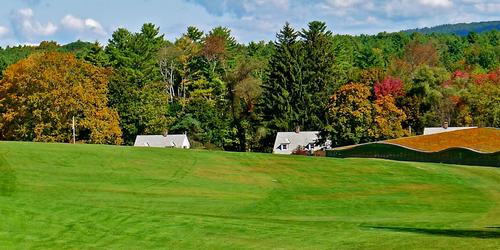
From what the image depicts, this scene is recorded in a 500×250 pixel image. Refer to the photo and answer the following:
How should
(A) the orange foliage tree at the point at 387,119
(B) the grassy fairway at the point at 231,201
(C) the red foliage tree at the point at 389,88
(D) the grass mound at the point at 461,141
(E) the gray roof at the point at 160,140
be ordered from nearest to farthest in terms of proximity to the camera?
(B) the grassy fairway at the point at 231,201, (D) the grass mound at the point at 461,141, (A) the orange foliage tree at the point at 387,119, (C) the red foliage tree at the point at 389,88, (E) the gray roof at the point at 160,140

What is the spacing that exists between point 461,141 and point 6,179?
5553 centimetres

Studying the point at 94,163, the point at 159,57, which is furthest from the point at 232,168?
the point at 159,57

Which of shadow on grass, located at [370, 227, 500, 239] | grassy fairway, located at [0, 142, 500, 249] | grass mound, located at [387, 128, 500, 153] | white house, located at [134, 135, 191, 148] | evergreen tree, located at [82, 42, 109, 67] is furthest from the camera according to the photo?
evergreen tree, located at [82, 42, 109, 67]

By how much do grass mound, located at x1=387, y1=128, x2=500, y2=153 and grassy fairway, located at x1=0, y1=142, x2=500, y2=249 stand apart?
2029cm

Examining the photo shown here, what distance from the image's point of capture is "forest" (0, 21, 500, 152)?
322ft

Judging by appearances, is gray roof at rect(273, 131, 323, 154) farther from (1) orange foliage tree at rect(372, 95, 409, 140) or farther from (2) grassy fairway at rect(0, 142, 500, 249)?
(2) grassy fairway at rect(0, 142, 500, 249)

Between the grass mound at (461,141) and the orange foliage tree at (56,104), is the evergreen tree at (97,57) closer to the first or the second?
the orange foliage tree at (56,104)

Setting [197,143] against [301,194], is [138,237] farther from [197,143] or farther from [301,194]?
[197,143]

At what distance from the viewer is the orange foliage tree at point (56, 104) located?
96.1 m

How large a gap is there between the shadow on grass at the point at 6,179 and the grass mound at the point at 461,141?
49.6m

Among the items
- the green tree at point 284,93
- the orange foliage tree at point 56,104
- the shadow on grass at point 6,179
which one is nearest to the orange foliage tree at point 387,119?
the green tree at point 284,93

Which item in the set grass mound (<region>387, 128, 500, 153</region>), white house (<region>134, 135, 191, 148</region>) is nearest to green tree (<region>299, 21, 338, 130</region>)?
white house (<region>134, 135, 191, 148</region>)

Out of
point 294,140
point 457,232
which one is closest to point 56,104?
point 294,140

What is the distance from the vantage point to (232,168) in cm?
5166
